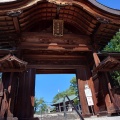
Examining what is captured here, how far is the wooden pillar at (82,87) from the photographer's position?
20.6 ft

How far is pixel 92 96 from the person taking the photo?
21.2ft

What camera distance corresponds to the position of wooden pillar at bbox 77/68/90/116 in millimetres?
6288

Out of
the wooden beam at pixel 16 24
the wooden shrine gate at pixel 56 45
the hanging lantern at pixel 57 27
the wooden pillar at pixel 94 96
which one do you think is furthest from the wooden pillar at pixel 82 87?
the wooden beam at pixel 16 24

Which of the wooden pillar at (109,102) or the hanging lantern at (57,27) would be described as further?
the hanging lantern at (57,27)

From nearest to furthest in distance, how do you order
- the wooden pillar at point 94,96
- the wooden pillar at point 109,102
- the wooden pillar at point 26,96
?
the wooden pillar at point 109,102 < the wooden pillar at point 26,96 < the wooden pillar at point 94,96

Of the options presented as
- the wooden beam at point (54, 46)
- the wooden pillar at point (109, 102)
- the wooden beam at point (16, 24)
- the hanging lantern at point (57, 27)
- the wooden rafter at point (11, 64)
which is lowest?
the wooden pillar at point (109, 102)

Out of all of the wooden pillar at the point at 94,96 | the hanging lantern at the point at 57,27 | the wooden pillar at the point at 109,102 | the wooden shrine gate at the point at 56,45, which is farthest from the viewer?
the hanging lantern at the point at 57,27

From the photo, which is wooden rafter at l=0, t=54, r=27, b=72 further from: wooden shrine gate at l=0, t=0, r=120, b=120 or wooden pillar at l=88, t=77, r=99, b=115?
wooden pillar at l=88, t=77, r=99, b=115

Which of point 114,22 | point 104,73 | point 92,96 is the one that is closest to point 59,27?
point 114,22

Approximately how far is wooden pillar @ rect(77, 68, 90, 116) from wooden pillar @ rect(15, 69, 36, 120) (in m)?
2.14

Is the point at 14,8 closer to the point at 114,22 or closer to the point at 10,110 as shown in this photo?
the point at 10,110

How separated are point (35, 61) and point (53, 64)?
2.95 feet

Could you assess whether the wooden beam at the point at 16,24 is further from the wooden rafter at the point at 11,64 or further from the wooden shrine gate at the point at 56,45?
the wooden rafter at the point at 11,64

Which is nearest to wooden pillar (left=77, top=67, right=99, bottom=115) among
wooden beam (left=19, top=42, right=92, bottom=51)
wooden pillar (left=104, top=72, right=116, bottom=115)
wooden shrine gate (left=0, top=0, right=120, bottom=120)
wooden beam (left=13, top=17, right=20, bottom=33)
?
wooden shrine gate (left=0, top=0, right=120, bottom=120)
